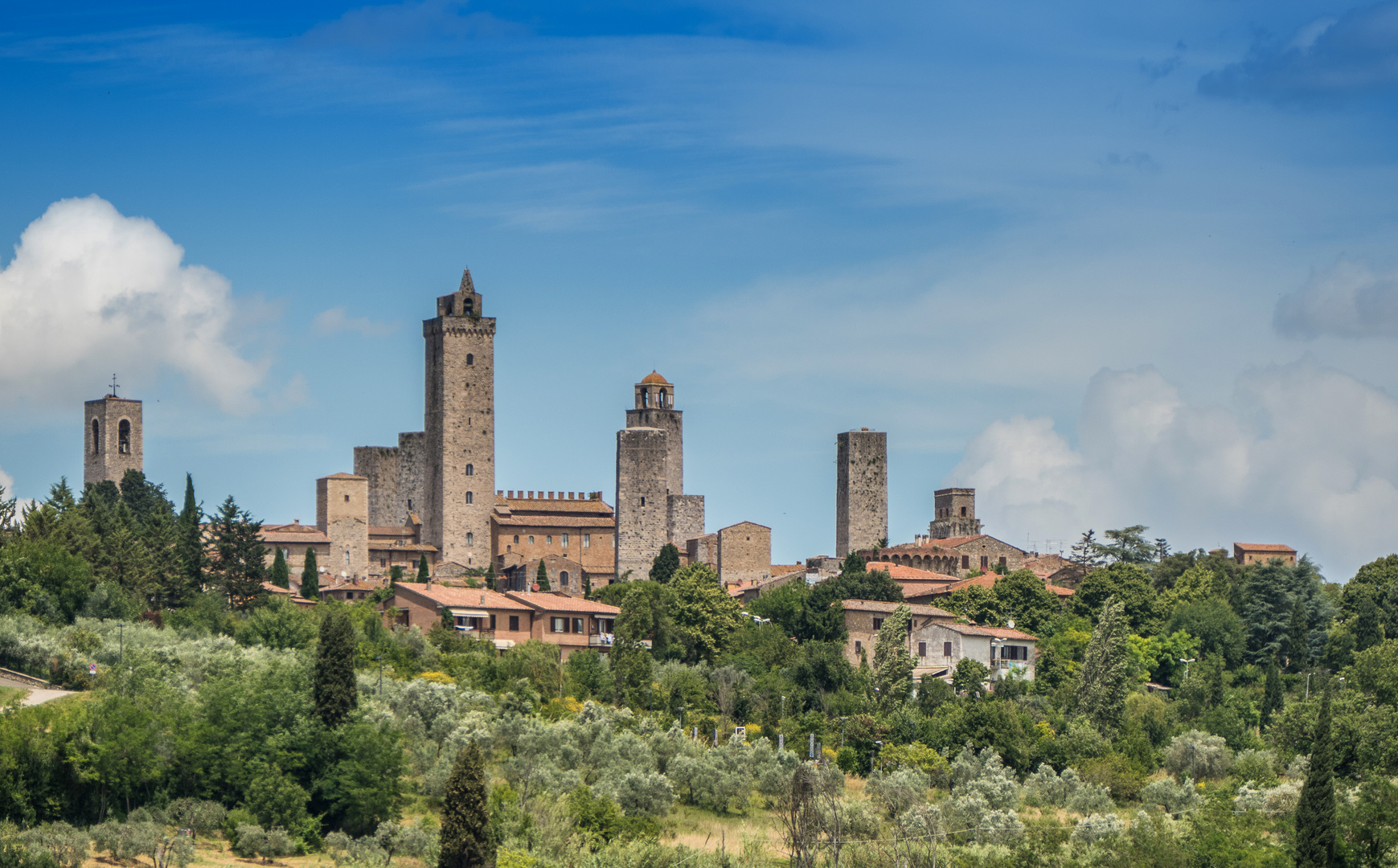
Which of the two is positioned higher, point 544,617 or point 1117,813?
point 544,617

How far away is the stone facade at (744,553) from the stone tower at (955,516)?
39.0 feet

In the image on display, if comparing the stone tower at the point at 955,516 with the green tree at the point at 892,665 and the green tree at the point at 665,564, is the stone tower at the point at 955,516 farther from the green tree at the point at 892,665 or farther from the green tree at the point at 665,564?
the green tree at the point at 892,665

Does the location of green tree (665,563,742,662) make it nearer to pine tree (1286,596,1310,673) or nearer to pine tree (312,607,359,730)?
pine tree (1286,596,1310,673)

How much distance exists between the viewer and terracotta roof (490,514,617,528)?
286 ft

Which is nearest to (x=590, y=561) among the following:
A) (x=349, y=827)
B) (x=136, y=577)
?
(x=136, y=577)

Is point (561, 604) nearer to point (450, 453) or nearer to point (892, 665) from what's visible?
point (892, 665)

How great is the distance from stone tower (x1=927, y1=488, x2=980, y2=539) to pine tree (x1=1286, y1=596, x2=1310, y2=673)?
29.6 metres

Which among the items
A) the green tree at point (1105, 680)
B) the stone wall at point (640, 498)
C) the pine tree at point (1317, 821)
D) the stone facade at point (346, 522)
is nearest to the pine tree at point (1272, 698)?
the green tree at point (1105, 680)

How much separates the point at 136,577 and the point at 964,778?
1054 inches

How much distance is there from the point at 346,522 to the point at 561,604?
70.9ft

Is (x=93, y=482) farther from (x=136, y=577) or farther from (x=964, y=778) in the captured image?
(x=964, y=778)

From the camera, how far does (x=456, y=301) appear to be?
89812 mm

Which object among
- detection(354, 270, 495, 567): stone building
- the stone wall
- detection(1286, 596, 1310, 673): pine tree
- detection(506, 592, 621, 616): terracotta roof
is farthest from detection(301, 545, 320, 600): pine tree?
detection(1286, 596, 1310, 673): pine tree

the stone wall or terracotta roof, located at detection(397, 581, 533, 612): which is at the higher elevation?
the stone wall
